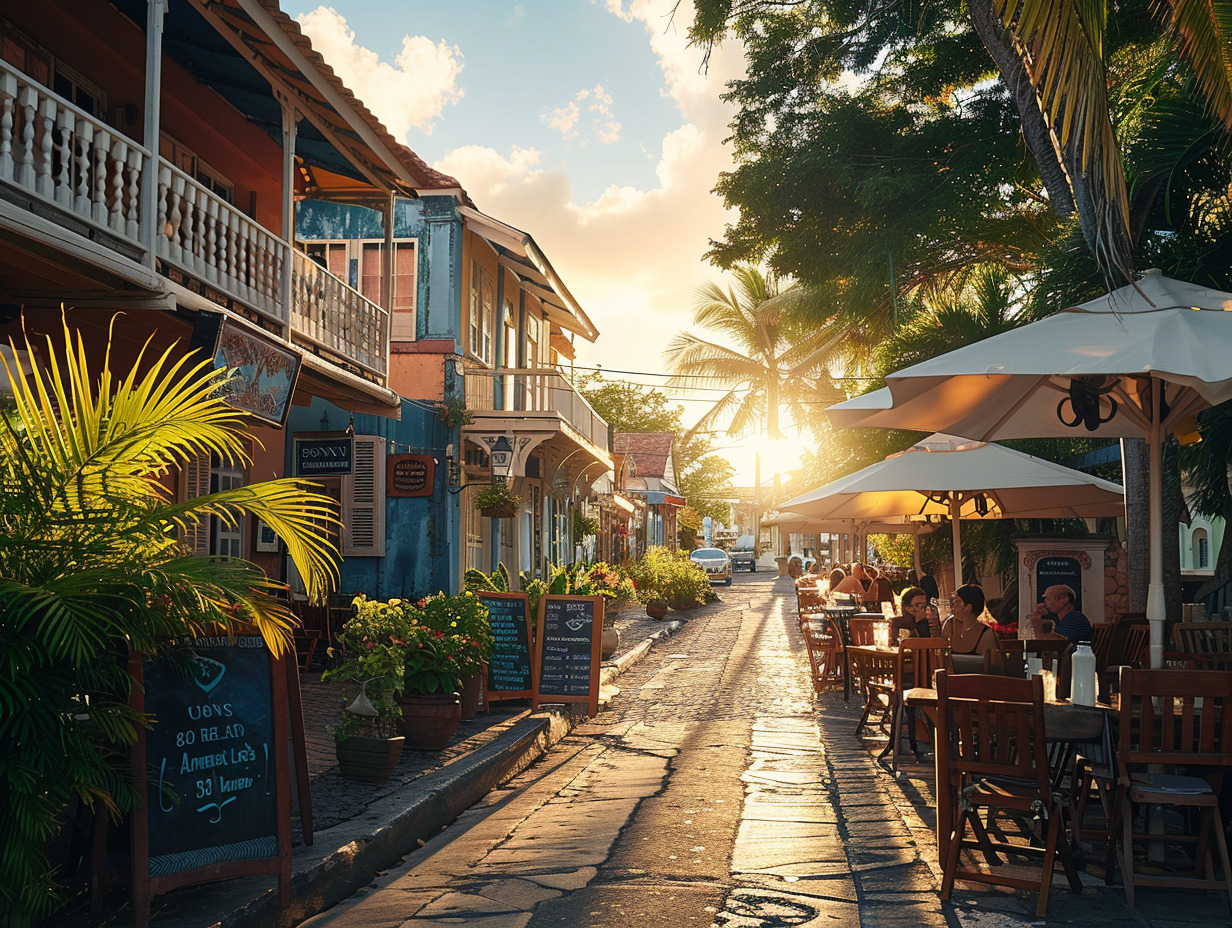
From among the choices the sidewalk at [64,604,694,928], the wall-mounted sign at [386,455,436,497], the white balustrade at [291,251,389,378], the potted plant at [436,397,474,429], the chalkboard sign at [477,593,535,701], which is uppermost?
the white balustrade at [291,251,389,378]

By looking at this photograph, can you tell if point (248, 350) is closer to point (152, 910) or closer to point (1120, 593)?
point (152, 910)

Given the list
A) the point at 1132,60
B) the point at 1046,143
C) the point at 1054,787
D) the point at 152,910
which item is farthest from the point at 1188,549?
the point at 152,910

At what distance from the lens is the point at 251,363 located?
30.9 feet

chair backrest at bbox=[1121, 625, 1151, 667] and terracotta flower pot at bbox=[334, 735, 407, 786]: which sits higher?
chair backrest at bbox=[1121, 625, 1151, 667]

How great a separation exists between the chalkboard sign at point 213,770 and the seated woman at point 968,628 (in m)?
5.22

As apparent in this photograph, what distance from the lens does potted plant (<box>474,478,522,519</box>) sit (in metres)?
17.2

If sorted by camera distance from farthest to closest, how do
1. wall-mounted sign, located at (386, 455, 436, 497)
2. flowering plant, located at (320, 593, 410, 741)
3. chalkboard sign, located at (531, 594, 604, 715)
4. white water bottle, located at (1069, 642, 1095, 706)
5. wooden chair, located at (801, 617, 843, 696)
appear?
wall-mounted sign, located at (386, 455, 436, 497)
wooden chair, located at (801, 617, 843, 696)
chalkboard sign, located at (531, 594, 604, 715)
flowering plant, located at (320, 593, 410, 741)
white water bottle, located at (1069, 642, 1095, 706)

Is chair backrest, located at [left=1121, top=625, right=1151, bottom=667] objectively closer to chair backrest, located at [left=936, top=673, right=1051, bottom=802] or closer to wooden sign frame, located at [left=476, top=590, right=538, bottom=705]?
chair backrest, located at [left=936, top=673, right=1051, bottom=802]

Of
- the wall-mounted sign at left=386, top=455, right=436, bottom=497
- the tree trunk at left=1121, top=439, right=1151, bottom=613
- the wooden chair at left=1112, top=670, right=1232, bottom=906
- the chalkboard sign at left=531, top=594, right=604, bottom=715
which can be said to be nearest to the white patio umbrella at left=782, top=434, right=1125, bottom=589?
the tree trunk at left=1121, top=439, right=1151, bottom=613

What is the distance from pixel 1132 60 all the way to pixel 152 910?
47.0 ft

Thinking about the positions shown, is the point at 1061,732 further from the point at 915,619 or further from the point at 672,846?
the point at 915,619

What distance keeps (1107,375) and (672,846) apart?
365 centimetres

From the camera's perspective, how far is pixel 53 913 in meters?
4.20

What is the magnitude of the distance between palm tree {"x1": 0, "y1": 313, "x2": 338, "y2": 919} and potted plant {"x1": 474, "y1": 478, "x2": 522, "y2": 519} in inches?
482
